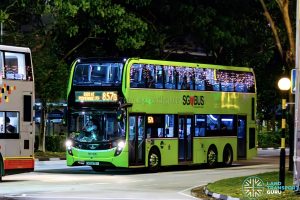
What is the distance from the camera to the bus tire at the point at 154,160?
28.9m

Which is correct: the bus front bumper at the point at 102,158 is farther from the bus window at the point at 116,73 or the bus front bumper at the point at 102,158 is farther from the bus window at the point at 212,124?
the bus window at the point at 212,124

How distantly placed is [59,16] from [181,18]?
611cm

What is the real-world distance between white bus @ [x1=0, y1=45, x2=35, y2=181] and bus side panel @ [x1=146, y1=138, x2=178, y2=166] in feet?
20.3

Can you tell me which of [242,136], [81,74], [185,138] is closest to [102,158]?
[81,74]

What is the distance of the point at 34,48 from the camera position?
127 feet

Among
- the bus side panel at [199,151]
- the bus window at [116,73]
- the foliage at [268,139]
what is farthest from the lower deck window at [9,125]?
the foliage at [268,139]

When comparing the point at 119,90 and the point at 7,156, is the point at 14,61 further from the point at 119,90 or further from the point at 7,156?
the point at 119,90

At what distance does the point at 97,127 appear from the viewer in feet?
90.3

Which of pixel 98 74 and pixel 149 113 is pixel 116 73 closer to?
pixel 98 74

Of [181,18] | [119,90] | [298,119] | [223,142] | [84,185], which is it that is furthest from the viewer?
[181,18]

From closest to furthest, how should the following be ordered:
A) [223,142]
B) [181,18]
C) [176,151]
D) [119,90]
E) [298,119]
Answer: [298,119] → [119,90] → [176,151] → [223,142] → [181,18]

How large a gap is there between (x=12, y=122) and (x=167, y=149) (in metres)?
7.96

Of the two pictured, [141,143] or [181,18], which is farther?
[181,18]

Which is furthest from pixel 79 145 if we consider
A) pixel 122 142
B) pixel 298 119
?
pixel 298 119
